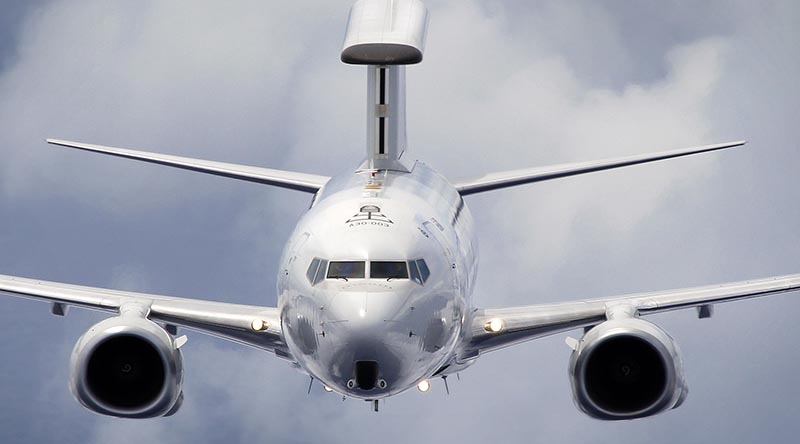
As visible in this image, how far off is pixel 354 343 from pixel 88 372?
29.7 feet

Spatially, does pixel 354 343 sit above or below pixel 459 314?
below

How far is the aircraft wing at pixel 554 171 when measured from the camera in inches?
1844

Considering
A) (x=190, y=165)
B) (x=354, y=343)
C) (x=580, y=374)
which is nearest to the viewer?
(x=354, y=343)

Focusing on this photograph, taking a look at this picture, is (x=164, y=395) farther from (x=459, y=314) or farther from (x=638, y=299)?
(x=638, y=299)

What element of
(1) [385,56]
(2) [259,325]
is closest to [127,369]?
(2) [259,325]

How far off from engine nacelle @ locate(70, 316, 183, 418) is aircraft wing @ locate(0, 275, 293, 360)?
5.14ft

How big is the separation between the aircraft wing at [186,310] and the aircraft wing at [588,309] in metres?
5.04

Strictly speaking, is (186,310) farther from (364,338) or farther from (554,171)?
(554,171)

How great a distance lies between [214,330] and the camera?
44906 mm

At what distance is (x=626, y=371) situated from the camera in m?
42.9

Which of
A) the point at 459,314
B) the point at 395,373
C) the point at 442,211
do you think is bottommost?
the point at 395,373

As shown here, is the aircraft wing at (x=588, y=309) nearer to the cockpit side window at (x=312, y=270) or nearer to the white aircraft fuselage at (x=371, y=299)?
the white aircraft fuselage at (x=371, y=299)

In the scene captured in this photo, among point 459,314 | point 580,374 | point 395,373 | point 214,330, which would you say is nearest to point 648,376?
point 580,374

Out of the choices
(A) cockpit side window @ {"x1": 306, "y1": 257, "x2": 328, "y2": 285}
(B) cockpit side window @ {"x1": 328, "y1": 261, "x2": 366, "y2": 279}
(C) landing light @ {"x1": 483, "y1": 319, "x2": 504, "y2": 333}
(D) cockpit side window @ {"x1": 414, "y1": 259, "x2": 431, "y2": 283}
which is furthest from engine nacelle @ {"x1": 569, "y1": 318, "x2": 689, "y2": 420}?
(A) cockpit side window @ {"x1": 306, "y1": 257, "x2": 328, "y2": 285}
